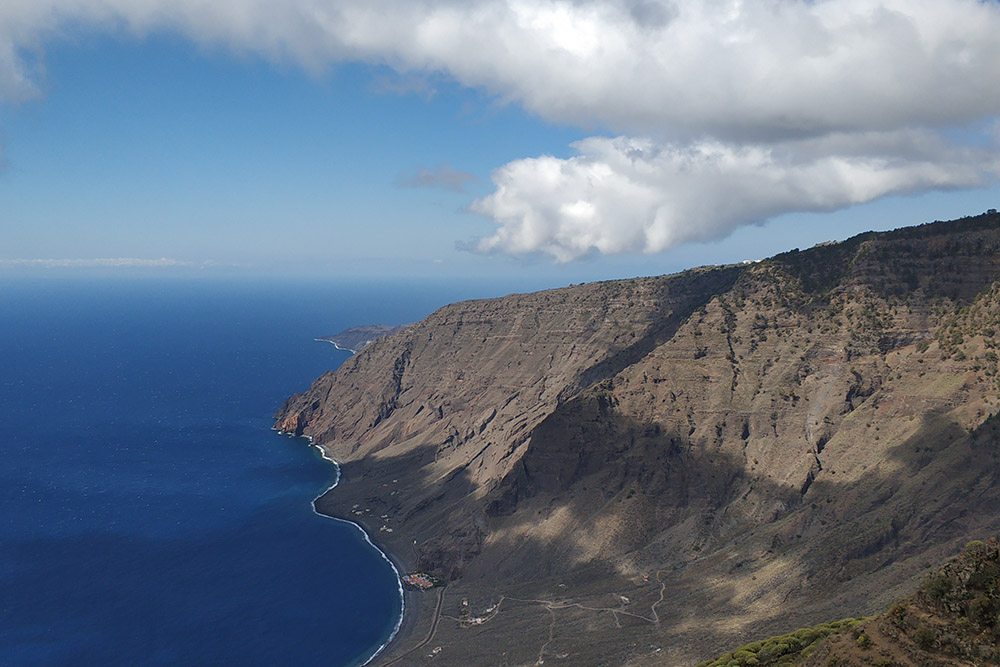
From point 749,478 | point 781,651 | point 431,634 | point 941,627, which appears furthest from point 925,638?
point 431,634

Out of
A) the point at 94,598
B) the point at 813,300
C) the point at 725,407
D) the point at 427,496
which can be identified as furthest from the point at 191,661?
the point at 813,300

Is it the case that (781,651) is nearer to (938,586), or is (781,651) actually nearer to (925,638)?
(938,586)

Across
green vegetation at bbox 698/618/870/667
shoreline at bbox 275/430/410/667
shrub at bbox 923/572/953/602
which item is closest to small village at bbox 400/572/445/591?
shoreline at bbox 275/430/410/667

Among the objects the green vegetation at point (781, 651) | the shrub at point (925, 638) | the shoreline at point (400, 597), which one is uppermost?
the shrub at point (925, 638)

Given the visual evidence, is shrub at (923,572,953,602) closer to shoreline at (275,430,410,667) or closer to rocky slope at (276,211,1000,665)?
rocky slope at (276,211,1000,665)

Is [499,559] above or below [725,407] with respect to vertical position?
below

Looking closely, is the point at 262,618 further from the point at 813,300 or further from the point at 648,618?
the point at 813,300

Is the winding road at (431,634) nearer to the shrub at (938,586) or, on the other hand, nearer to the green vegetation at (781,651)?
the green vegetation at (781,651)

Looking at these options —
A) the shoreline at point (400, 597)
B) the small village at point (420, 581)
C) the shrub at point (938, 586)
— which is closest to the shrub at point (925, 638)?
the shrub at point (938, 586)
